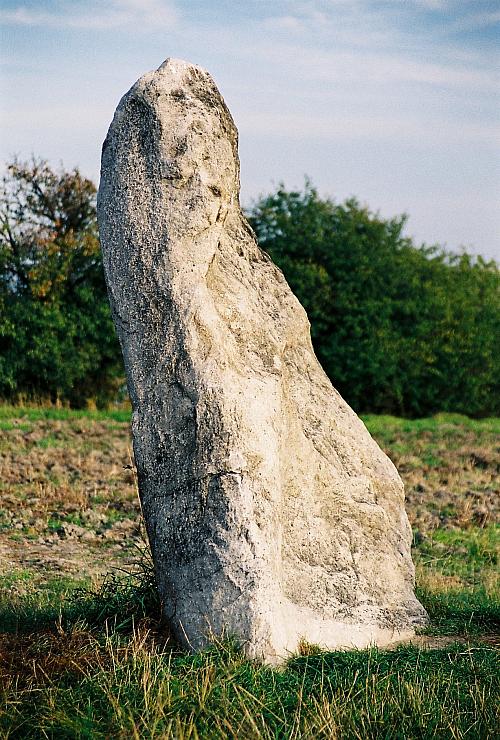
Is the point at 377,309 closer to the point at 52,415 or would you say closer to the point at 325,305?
the point at 325,305

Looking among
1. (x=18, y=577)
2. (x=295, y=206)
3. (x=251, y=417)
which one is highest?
(x=295, y=206)

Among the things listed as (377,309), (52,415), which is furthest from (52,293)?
(377,309)

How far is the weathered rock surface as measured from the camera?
18.4ft

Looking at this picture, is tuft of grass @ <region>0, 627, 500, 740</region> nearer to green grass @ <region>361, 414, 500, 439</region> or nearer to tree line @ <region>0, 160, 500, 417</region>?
Answer: green grass @ <region>361, 414, 500, 439</region>

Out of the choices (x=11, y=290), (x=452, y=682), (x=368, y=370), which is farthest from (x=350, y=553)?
(x=368, y=370)

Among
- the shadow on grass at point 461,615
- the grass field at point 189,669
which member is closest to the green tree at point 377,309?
the grass field at point 189,669

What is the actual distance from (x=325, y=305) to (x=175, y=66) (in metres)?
25.5

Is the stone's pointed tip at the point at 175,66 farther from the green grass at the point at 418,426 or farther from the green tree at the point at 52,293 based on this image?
the green tree at the point at 52,293

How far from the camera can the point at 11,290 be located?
27.5 metres

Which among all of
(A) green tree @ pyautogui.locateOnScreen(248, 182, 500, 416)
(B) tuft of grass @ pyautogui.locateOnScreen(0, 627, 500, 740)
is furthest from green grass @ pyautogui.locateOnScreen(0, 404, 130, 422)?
(B) tuft of grass @ pyautogui.locateOnScreen(0, 627, 500, 740)

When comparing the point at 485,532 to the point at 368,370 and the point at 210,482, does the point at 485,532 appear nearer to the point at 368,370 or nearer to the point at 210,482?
the point at 210,482

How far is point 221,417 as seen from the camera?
5688mm

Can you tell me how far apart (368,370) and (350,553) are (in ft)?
81.6

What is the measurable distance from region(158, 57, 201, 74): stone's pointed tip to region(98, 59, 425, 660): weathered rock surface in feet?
0.05
